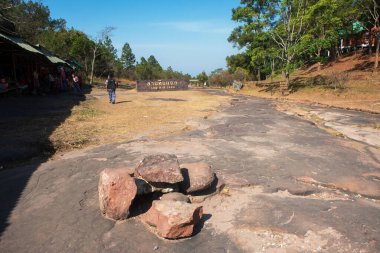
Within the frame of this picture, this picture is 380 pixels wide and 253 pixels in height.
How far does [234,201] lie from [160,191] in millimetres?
1016

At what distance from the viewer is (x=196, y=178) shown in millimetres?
4438

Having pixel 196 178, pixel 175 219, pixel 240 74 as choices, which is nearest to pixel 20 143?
pixel 196 178

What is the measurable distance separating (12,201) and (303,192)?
13.6 feet

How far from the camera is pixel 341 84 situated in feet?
72.8

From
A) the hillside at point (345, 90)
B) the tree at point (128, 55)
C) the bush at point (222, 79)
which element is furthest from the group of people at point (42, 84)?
the tree at point (128, 55)

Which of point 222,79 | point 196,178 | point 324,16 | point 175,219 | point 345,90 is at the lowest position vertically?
point 175,219

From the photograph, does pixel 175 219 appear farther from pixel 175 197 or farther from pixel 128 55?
pixel 128 55

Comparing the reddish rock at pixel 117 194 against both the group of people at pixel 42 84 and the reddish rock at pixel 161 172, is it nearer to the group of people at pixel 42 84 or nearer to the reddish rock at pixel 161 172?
the reddish rock at pixel 161 172

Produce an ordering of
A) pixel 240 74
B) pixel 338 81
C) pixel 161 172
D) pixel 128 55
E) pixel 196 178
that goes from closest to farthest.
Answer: pixel 161 172 → pixel 196 178 → pixel 338 81 → pixel 240 74 → pixel 128 55

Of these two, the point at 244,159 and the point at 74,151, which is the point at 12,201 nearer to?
the point at 74,151

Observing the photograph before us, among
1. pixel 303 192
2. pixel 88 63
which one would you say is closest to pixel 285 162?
pixel 303 192

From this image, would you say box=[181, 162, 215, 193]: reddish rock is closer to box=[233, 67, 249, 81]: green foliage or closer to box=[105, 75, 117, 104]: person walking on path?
box=[105, 75, 117, 104]: person walking on path

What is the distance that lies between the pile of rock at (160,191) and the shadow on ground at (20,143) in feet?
4.26

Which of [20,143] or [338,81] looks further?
[338,81]
